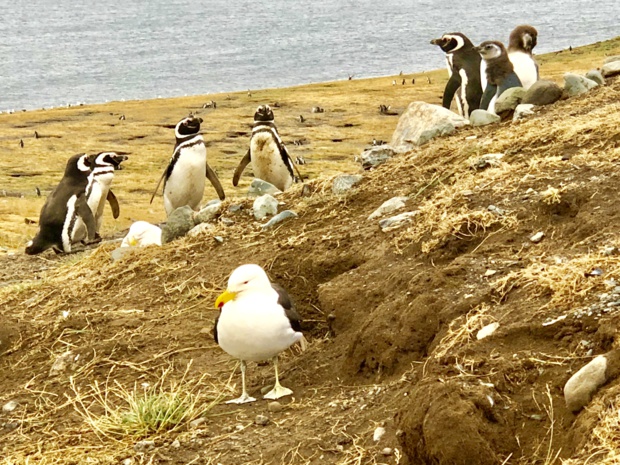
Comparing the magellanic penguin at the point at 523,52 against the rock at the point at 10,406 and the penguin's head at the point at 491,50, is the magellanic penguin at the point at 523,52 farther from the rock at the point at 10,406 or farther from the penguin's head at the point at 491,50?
the rock at the point at 10,406

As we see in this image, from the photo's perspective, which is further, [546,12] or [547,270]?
[546,12]

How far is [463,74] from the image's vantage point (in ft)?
44.6

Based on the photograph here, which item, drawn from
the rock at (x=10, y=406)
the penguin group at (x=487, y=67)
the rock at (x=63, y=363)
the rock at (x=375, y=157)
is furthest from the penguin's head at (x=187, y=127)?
the rock at (x=10, y=406)

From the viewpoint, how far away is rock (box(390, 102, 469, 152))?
8555mm

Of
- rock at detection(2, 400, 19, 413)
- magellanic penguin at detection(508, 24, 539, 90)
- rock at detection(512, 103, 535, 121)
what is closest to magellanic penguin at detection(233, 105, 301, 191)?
magellanic penguin at detection(508, 24, 539, 90)

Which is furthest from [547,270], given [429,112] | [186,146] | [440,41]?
[440,41]

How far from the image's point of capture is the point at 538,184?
547 cm

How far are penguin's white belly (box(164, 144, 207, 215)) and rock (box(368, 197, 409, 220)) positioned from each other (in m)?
4.68

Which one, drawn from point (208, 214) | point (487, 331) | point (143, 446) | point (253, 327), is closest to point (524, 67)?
point (208, 214)

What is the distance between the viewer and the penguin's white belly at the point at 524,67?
40.3ft

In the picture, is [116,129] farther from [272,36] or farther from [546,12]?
[546,12]

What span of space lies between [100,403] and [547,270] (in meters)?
2.34

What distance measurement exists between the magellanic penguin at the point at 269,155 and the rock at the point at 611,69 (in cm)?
357

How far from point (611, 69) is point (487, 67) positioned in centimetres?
227
